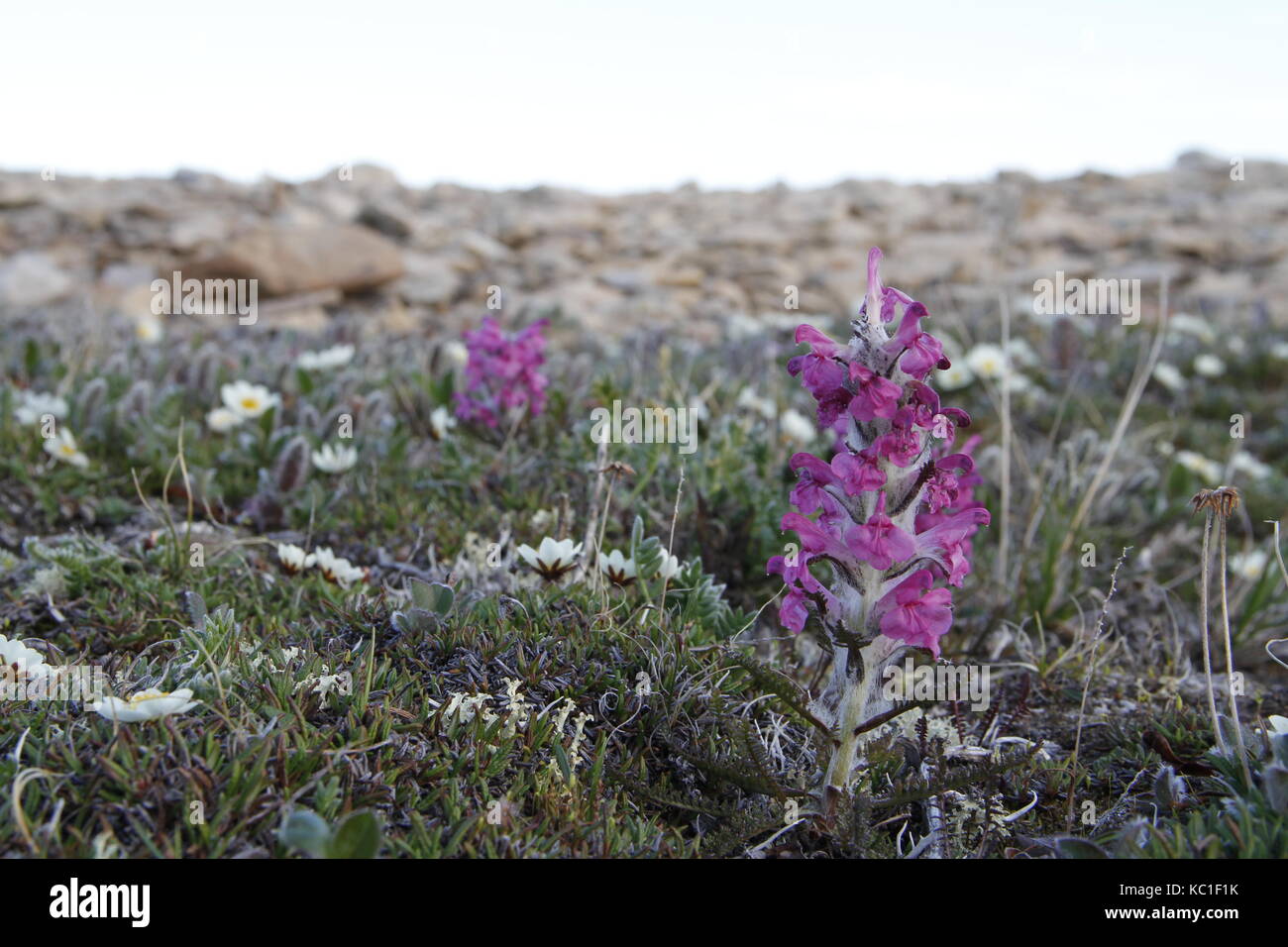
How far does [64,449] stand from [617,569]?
268 centimetres

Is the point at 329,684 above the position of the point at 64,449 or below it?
below

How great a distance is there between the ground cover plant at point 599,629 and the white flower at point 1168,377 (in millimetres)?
2194

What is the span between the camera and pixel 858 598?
2.45m

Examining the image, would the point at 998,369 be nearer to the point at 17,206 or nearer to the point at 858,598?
the point at 858,598

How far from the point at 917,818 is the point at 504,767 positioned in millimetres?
1029

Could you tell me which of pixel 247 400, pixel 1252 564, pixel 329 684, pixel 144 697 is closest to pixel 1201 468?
pixel 1252 564

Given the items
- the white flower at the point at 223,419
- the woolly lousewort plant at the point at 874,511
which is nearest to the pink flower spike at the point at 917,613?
the woolly lousewort plant at the point at 874,511

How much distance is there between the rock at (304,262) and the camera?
10.8 m

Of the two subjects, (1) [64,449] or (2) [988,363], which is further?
(2) [988,363]

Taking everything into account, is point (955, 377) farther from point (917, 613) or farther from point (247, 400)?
point (917, 613)

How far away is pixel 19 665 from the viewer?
2.60 metres

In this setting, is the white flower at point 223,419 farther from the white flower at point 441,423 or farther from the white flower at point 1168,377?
the white flower at point 1168,377

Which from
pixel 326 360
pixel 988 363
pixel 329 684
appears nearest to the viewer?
A: pixel 329 684
